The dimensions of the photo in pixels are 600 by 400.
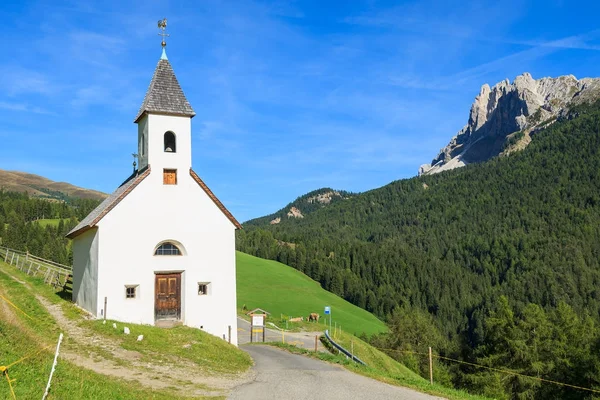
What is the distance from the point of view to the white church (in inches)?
1073

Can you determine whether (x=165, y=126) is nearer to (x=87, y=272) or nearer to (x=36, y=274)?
(x=87, y=272)

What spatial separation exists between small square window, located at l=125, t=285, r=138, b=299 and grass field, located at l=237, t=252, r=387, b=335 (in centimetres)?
5700

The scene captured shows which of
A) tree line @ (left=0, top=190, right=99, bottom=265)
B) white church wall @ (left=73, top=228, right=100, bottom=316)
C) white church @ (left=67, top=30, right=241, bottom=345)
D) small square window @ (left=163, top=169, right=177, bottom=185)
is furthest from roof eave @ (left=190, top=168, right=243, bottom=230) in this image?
tree line @ (left=0, top=190, right=99, bottom=265)

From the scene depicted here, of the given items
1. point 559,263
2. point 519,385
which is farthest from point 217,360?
point 559,263

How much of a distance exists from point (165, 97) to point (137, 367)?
51.4 ft

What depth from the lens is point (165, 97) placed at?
29.8 metres

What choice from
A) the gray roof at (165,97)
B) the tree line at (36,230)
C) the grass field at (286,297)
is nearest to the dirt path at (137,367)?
the gray roof at (165,97)

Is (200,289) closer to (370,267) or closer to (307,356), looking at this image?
(307,356)

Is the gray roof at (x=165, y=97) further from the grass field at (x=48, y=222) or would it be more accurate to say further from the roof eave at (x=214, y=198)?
the grass field at (x=48, y=222)

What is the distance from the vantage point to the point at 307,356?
2731 centimetres

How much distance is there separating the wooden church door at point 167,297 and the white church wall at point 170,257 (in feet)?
1.15

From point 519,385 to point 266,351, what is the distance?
37884mm

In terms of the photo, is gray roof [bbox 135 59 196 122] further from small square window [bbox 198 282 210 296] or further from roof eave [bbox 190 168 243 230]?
small square window [bbox 198 282 210 296]

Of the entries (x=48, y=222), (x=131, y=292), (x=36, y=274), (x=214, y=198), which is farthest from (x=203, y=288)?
(x=48, y=222)
